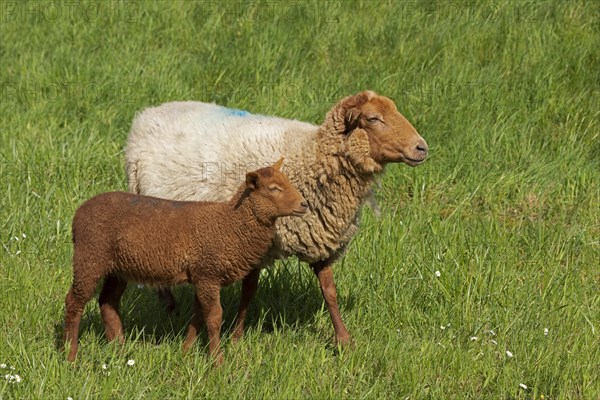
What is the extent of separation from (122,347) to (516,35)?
5611mm

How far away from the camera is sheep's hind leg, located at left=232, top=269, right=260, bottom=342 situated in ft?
17.9

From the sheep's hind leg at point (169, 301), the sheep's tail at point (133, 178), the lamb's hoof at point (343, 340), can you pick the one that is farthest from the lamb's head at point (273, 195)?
the sheep's tail at point (133, 178)

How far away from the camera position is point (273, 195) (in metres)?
4.85

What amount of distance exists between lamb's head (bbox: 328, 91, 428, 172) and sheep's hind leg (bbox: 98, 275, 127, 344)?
149cm

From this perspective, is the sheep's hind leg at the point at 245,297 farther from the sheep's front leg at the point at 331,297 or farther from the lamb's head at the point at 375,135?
→ the lamb's head at the point at 375,135

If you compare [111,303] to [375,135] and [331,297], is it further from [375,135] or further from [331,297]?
[375,135]

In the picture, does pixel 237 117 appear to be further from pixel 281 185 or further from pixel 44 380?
pixel 44 380

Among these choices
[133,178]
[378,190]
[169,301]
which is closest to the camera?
[169,301]

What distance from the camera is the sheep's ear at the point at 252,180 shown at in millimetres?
4842

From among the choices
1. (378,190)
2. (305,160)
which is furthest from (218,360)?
(378,190)

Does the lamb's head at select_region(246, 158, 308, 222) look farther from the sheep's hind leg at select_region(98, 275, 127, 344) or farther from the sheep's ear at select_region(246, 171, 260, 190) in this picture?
the sheep's hind leg at select_region(98, 275, 127, 344)

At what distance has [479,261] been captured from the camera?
5.96m

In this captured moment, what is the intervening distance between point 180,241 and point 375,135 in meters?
1.24

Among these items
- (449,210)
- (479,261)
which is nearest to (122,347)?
(479,261)
